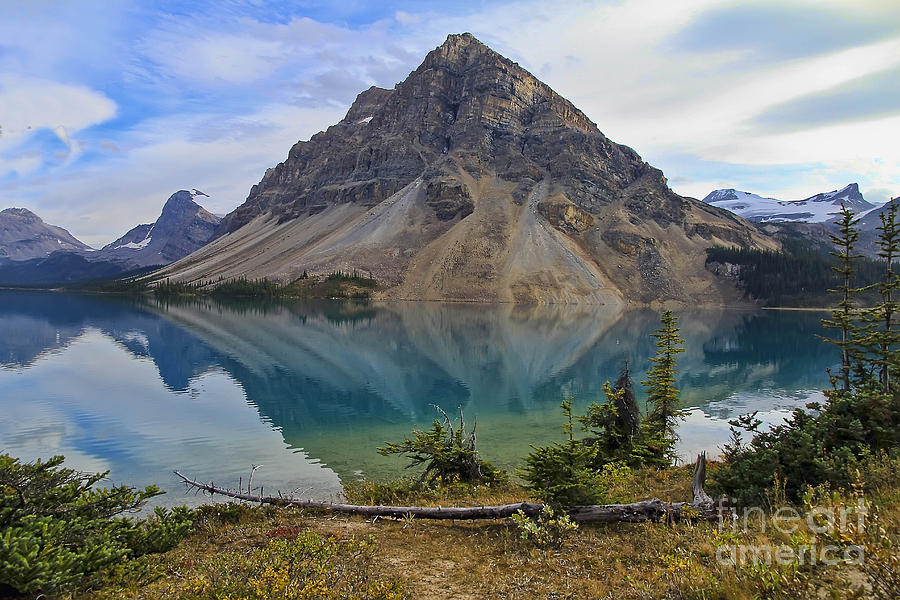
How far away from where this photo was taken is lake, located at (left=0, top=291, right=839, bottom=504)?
23688mm

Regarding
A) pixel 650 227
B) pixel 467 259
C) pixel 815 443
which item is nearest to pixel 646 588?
pixel 815 443

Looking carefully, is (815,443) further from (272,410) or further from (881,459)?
(272,410)

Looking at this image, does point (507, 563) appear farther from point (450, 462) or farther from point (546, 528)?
point (450, 462)

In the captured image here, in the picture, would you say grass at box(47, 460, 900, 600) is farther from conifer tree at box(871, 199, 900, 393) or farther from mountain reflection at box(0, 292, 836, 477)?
mountain reflection at box(0, 292, 836, 477)

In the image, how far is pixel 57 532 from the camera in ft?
25.7

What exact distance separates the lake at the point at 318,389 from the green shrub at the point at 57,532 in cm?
845

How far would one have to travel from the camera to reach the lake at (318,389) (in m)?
23.7

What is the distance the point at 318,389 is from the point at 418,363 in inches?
561

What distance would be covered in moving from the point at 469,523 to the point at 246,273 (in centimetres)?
19658

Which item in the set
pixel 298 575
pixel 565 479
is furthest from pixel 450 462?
pixel 298 575

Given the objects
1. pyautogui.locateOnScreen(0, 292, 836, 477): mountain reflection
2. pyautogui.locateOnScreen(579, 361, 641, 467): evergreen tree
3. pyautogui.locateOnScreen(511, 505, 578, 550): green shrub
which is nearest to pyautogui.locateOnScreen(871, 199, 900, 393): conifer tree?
pyautogui.locateOnScreen(579, 361, 641, 467): evergreen tree

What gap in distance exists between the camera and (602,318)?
111 metres

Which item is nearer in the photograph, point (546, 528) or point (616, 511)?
point (546, 528)

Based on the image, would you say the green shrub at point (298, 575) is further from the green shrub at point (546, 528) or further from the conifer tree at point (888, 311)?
the conifer tree at point (888, 311)
